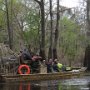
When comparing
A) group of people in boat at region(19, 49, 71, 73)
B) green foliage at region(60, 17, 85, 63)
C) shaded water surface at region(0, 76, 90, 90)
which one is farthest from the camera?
green foliage at region(60, 17, 85, 63)

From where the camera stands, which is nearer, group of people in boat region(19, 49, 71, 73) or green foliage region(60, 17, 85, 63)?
group of people in boat region(19, 49, 71, 73)

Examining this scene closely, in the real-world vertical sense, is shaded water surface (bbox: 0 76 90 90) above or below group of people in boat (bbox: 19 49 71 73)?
below

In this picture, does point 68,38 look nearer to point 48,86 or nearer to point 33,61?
point 33,61

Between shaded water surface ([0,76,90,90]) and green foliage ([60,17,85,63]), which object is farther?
green foliage ([60,17,85,63])

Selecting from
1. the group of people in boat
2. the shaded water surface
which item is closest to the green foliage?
the group of people in boat

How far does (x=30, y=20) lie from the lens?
2459 inches

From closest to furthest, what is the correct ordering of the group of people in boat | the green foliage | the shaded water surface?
the shaded water surface < the group of people in boat < the green foliage

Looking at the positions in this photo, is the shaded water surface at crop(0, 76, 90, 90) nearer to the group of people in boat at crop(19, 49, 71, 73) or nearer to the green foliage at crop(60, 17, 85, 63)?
the group of people in boat at crop(19, 49, 71, 73)

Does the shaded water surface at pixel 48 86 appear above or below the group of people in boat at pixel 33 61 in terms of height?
below

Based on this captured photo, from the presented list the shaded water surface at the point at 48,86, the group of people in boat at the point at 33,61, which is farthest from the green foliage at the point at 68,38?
the shaded water surface at the point at 48,86

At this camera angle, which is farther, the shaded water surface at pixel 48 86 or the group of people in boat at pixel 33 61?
the group of people in boat at pixel 33 61

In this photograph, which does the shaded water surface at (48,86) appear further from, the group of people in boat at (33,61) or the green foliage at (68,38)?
the green foliage at (68,38)

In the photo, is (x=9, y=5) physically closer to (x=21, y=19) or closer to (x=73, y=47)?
(x=21, y=19)

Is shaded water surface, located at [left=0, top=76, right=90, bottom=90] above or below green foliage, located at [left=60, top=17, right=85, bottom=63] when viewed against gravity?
below
